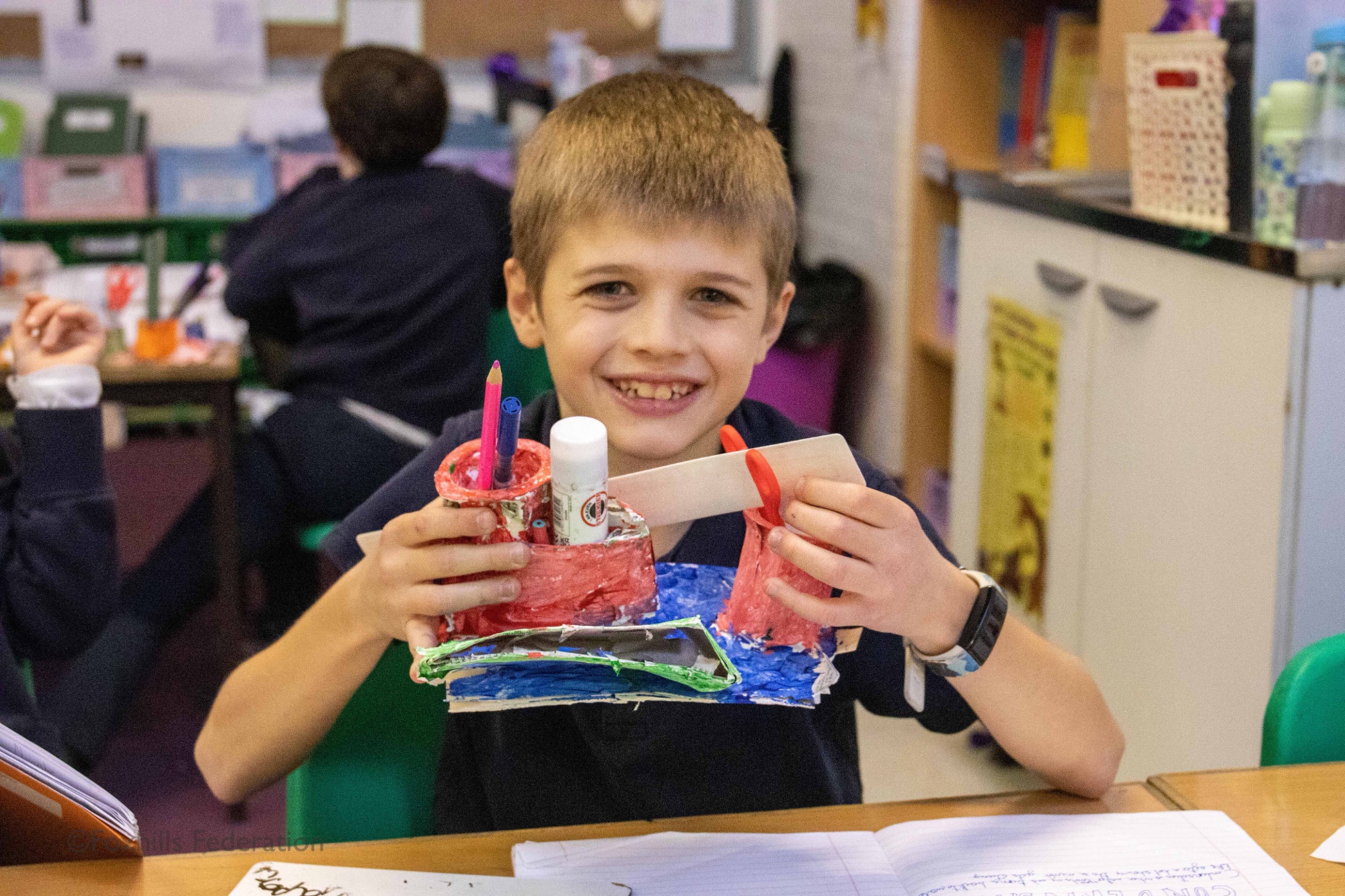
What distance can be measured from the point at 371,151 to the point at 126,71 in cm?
196

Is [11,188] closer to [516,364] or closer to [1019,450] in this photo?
[516,364]

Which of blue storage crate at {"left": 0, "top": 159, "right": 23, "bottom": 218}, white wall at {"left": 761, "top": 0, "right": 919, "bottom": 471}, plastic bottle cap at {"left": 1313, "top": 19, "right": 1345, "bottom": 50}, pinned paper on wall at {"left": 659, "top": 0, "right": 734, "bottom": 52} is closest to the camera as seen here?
plastic bottle cap at {"left": 1313, "top": 19, "right": 1345, "bottom": 50}

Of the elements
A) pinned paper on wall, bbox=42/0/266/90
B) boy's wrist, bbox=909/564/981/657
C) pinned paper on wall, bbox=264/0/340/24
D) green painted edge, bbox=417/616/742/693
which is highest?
pinned paper on wall, bbox=264/0/340/24

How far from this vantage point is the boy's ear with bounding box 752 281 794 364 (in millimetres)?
1025

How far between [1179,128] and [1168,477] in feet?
1.56

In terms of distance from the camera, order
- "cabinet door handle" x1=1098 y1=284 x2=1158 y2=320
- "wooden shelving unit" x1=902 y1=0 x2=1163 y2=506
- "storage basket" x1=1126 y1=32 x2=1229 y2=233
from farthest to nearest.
Answer: "wooden shelving unit" x1=902 y1=0 x2=1163 y2=506, "cabinet door handle" x1=1098 y1=284 x2=1158 y2=320, "storage basket" x1=1126 y1=32 x2=1229 y2=233

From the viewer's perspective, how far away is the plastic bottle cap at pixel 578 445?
2.19 ft

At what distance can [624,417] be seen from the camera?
0.97 metres

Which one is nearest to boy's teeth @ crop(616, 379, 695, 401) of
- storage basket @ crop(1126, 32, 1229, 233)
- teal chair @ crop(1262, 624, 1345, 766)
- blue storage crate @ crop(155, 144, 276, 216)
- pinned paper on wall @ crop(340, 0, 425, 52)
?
teal chair @ crop(1262, 624, 1345, 766)

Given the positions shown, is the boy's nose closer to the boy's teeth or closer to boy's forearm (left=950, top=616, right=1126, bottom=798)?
the boy's teeth

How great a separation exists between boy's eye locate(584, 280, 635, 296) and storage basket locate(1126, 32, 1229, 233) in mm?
1040

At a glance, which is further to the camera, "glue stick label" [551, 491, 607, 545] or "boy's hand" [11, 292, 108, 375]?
"boy's hand" [11, 292, 108, 375]

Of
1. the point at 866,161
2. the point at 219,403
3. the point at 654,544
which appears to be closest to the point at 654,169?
the point at 654,544

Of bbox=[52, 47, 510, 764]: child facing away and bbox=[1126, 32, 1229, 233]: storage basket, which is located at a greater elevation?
bbox=[1126, 32, 1229, 233]: storage basket
